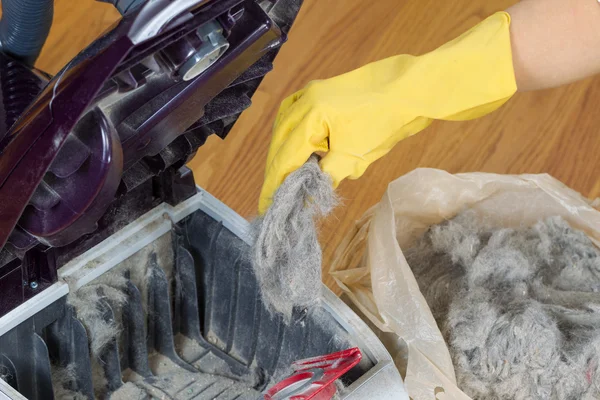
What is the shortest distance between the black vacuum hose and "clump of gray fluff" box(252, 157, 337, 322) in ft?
1.12

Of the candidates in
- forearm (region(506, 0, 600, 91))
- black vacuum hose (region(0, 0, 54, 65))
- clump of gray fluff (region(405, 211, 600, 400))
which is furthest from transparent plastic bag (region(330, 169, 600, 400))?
black vacuum hose (region(0, 0, 54, 65))

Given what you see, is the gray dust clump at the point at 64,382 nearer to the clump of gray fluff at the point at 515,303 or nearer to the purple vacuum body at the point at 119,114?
the purple vacuum body at the point at 119,114

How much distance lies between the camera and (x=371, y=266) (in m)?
0.85

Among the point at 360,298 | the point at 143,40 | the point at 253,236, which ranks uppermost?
the point at 143,40

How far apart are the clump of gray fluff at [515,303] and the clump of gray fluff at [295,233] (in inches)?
8.2

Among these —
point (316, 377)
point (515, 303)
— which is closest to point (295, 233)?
point (316, 377)

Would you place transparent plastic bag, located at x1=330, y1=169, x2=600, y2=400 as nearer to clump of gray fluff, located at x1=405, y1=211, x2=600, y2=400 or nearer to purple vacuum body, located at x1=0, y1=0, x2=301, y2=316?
clump of gray fluff, located at x1=405, y1=211, x2=600, y2=400

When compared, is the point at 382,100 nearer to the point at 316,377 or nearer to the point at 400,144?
the point at 316,377

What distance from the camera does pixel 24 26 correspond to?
84 cm

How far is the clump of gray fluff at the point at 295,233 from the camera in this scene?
71 cm

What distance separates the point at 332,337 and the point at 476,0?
3.32 feet

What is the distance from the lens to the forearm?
2.53ft

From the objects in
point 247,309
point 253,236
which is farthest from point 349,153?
point 247,309

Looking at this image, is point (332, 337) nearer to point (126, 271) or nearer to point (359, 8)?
point (126, 271)
